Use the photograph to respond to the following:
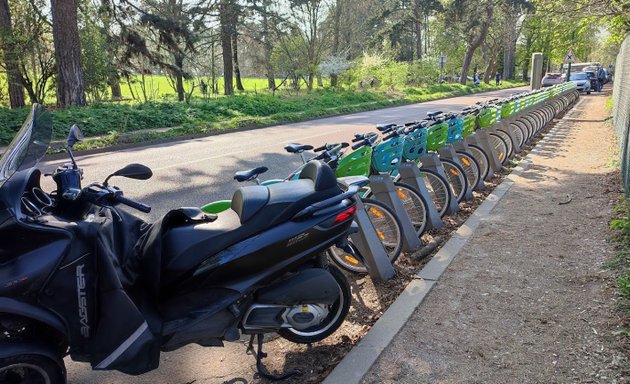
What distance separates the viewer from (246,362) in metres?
2.99

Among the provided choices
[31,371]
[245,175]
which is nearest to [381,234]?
[245,175]

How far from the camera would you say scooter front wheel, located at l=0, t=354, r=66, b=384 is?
2137mm

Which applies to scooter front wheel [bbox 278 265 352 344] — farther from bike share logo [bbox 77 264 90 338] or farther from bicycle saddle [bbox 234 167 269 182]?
bike share logo [bbox 77 264 90 338]

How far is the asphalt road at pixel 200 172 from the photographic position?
9.53 feet

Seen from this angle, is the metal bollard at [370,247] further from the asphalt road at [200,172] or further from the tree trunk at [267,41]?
the tree trunk at [267,41]

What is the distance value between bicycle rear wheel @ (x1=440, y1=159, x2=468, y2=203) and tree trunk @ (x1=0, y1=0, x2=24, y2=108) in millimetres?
13549

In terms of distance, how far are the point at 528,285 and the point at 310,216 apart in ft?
6.75

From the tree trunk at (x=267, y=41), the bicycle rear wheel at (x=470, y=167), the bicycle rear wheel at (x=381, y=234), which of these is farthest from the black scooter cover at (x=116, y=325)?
the tree trunk at (x=267, y=41)

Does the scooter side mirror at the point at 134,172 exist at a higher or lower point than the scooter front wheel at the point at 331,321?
higher

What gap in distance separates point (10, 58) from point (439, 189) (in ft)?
47.0

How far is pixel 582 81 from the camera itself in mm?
33188

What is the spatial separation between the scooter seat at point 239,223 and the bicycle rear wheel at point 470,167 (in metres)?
4.17

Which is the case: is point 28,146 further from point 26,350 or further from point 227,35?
point 227,35

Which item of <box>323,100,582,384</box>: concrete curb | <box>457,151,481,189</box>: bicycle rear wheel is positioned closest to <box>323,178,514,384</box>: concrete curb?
<box>323,100,582,384</box>: concrete curb
